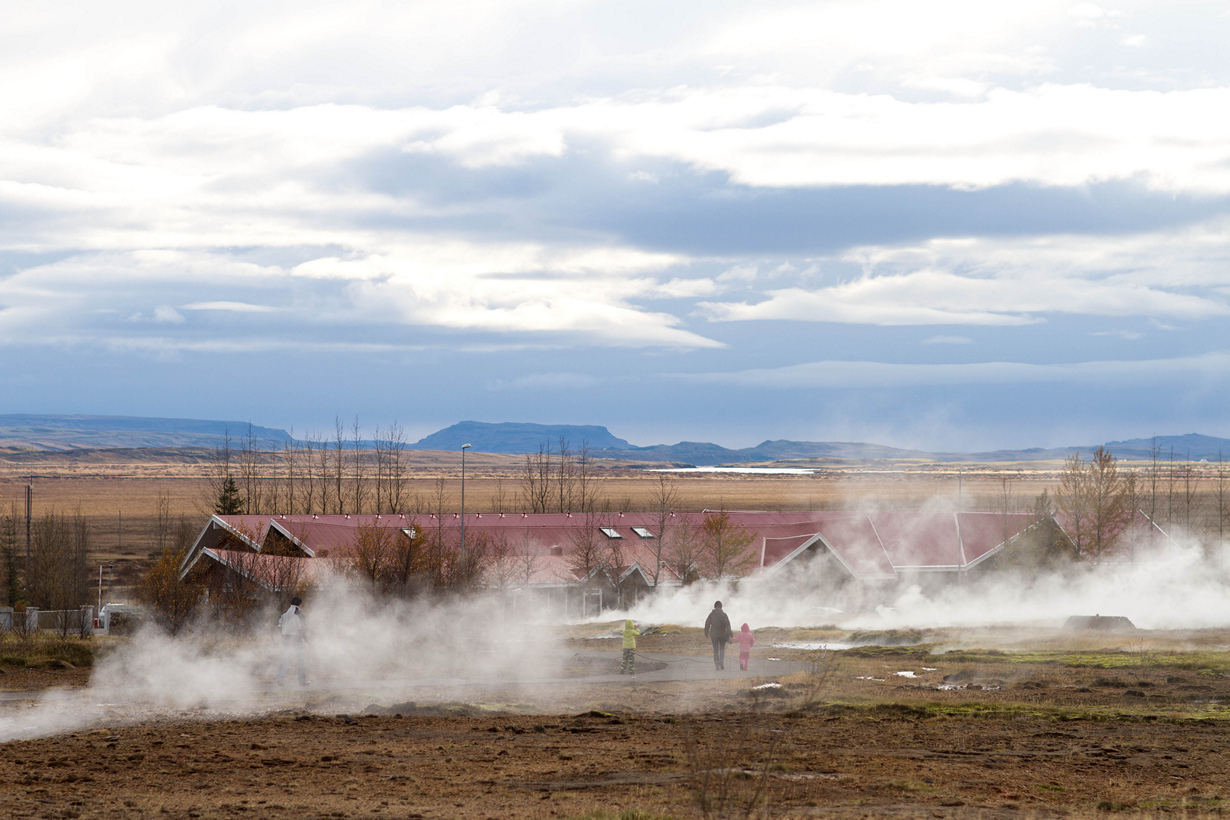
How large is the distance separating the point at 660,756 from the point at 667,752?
397 millimetres

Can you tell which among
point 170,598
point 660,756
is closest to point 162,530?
point 170,598

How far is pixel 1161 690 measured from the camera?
2720cm

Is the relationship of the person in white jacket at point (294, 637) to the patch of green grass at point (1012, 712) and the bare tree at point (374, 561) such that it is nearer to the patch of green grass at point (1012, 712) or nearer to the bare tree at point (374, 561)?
the patch of green grass at point (1012, 712)

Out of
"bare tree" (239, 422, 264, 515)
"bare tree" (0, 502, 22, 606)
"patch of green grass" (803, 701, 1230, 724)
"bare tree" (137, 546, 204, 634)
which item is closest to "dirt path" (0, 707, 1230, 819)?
"patch of green grass" (803, 701, 1230, 724)

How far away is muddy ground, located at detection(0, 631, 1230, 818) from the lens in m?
13.0

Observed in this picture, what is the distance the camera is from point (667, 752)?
1689 centimetres

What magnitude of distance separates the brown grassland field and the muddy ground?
59mm

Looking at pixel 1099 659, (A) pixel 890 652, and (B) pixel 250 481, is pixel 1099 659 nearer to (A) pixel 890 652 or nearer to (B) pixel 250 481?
(A) pixel 890 652

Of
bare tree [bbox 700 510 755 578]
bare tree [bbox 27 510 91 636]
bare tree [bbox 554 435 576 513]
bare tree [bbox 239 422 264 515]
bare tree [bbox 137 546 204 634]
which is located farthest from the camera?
bare tree [bbox 554 435 576 513]

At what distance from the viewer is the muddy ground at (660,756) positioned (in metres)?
13.0

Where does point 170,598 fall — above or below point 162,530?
above

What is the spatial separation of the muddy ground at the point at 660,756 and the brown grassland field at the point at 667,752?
0.06m

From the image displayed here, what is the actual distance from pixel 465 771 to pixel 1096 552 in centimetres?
7158

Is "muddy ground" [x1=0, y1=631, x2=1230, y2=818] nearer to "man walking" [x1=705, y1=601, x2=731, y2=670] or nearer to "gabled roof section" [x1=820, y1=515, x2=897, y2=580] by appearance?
"man walking" [x1=705, y1=601, x2=731, y2=670]
